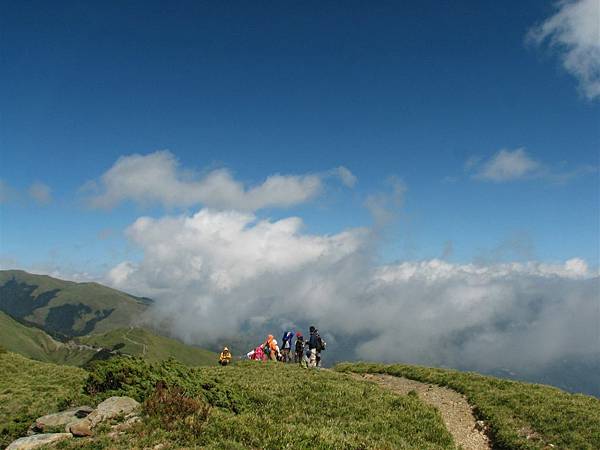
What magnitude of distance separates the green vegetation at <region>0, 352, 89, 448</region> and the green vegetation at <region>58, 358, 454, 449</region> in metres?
3.14

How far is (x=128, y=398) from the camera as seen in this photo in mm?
16547

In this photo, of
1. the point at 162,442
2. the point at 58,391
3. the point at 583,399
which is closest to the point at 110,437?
the point at 162,442

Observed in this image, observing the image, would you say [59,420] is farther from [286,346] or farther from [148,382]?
[286,346]

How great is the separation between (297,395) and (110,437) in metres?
10.6

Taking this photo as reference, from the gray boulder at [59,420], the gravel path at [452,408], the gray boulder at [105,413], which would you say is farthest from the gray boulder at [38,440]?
the gravel path at [452,408]

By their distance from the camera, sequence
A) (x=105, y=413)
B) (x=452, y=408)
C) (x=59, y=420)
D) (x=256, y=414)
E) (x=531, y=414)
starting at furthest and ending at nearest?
(x=452, y=408) → (x=531, y=414) → (x=256, y=414) → (x=59, y=420) → (x=105, y=413)

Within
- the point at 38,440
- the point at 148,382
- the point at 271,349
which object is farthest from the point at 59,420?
the point at 271,349

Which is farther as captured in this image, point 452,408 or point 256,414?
point 452,408

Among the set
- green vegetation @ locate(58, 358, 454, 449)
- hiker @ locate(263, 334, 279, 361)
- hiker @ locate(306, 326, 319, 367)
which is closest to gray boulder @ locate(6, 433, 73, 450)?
green vegetation @ locate(58, 358, 454, 449)

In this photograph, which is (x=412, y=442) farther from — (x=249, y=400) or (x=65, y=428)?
(x=65, y=428)

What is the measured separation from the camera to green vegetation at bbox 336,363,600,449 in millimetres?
18672

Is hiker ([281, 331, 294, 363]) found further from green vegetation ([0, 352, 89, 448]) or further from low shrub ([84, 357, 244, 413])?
low shrub ([84, 357, 244, 413])

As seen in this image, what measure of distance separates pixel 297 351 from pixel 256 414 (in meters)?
23.0

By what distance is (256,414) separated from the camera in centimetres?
1756
